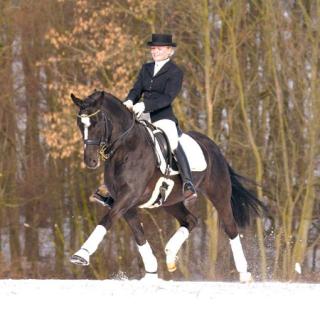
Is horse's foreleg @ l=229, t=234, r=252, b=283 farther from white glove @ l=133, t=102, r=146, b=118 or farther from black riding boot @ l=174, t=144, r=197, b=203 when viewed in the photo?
white glove @ l=133, t=102, r=146, b=118

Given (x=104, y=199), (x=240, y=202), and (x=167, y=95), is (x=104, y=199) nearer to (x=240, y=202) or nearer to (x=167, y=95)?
(x=167, y=95)

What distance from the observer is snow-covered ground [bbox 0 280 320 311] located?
884 centimetres

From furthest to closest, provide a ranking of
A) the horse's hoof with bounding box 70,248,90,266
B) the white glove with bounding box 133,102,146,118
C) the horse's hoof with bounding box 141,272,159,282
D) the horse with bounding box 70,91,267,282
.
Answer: the horse's hoof with bounding box 141,272,159,282 → the white glove with bounding box 133,102,146,118 → the horse with bounding box 70,91,267,282 → the horse's hoof with bounding box 70,248,90,266

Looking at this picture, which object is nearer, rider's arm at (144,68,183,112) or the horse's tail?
rider's arm at (144,68,183,112)

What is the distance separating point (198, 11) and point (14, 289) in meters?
14.7

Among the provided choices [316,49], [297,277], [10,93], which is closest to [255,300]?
[297,277]

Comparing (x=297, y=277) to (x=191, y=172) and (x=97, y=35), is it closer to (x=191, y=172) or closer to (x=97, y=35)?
(x=97, y=35)

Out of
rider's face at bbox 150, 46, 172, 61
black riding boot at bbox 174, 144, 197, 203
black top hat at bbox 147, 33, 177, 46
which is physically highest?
black top hat at bbox 147, 33, 177, 46

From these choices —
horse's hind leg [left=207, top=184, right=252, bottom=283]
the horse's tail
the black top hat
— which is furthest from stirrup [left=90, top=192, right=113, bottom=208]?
the horse's tail

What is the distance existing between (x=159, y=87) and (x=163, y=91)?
0.23 ft

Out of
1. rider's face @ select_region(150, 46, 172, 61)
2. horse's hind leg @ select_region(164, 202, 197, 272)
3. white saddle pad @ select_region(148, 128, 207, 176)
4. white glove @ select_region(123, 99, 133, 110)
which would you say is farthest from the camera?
white saddle pad @ select_region(148, 128, 207, 176)

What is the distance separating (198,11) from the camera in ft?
77.8

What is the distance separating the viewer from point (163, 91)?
37.6ft

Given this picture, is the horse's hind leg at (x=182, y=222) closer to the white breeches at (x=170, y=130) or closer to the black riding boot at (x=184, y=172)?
the black riding boot at (x=184, y=172)
